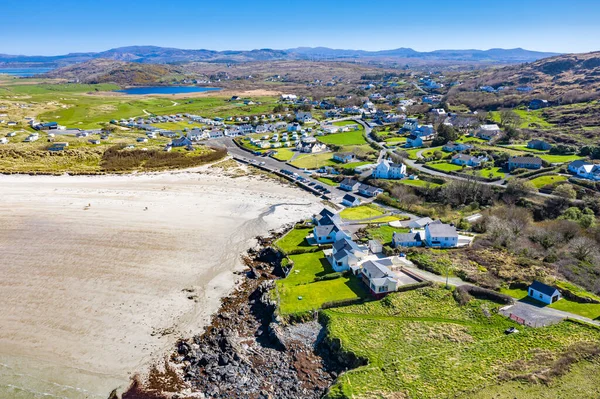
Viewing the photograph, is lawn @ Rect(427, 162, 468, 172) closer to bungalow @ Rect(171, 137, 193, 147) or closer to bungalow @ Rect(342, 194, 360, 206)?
bungalow @ Rect(342, 194, 360, 206)

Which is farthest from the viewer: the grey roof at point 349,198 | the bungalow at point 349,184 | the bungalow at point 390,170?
the bungalow at point 390,170

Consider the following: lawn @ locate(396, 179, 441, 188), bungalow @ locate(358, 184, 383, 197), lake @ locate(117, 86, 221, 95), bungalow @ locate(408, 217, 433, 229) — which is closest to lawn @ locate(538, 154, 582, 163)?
lawn @ locate(396, 179, 441, 188)

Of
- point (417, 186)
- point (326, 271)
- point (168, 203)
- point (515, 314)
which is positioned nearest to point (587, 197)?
point (417, 186)

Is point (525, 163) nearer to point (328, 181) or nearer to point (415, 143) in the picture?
point (415, 143)

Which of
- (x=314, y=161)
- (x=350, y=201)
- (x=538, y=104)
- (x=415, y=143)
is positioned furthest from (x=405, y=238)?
(x=538, y=104)

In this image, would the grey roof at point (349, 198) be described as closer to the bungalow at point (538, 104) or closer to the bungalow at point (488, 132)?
the bungalow at point (488, 132)

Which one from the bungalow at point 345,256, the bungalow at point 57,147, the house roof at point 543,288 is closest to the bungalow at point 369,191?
the bungalow at point 345,256
